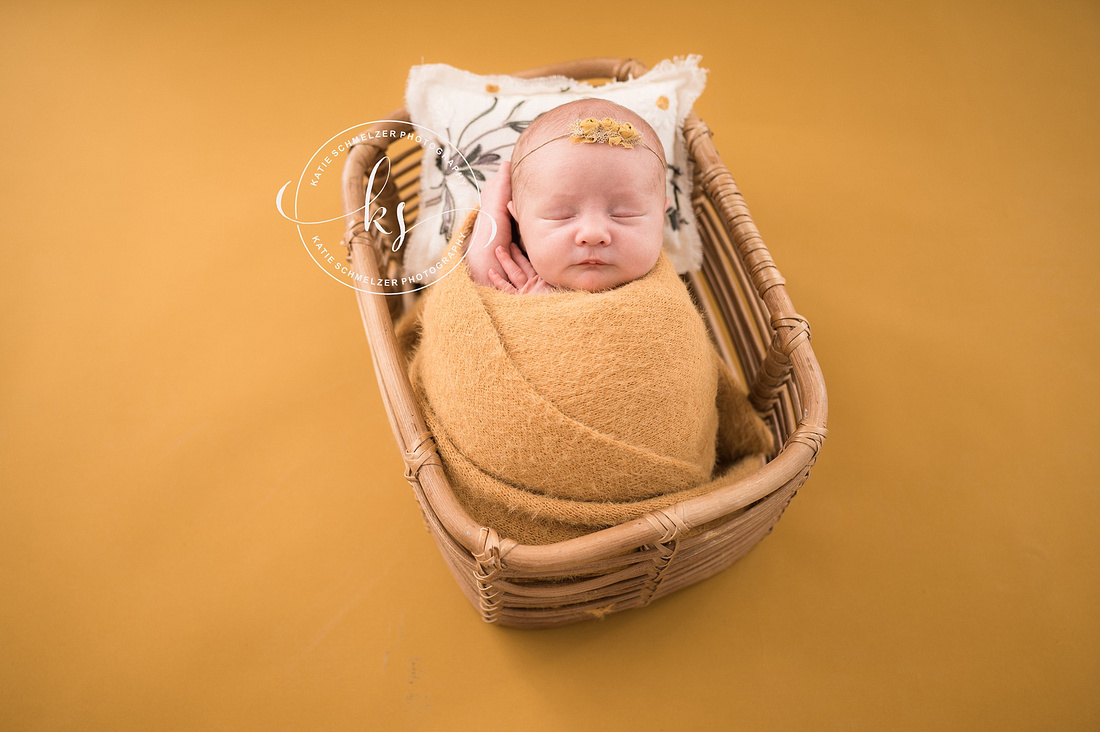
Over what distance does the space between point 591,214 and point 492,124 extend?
39 centimetres

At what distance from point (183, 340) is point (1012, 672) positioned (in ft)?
5.20

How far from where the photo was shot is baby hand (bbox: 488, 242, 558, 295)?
1.00 meters

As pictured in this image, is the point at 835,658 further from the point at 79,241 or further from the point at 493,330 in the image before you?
the point at 79,241

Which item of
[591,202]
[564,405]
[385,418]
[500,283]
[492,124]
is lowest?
[385,418]

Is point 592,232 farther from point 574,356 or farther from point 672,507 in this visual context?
point 672,507

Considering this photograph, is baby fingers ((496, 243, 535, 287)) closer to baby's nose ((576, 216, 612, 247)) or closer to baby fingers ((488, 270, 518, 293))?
baby fingers ((488, 270, 518, 293))

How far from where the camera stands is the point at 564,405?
0.84 metres

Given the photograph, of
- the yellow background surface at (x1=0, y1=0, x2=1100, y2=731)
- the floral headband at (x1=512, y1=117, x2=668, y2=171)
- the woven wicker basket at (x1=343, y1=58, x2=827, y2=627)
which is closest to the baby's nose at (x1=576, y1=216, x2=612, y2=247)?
the floral headband at (x1=512, y1=117, x2=668, y2=171)

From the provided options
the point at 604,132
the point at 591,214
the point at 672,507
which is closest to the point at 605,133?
the point at 604,132

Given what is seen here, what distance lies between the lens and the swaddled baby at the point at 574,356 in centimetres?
84

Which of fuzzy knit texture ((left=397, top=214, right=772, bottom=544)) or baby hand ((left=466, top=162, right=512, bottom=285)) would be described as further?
baby hand ((left=466, top=162, right=512, bottom=285))

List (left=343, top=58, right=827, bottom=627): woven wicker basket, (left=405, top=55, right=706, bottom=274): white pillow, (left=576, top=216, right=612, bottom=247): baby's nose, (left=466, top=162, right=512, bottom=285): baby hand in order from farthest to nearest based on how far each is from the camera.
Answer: (left=405, top=55, right=706, bottom=274): white pillow < (left=466, top=162, right=512, bottom=285): baby hand < (left=576, top=216, right=612, bottom=247): baby's nose < (left=343, top=58, right=827, bottom=627): woven wicker basket

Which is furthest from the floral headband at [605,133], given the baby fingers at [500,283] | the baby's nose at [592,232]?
the baby fingers at [500,283]

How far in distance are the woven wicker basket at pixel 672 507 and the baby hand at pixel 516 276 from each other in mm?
173
